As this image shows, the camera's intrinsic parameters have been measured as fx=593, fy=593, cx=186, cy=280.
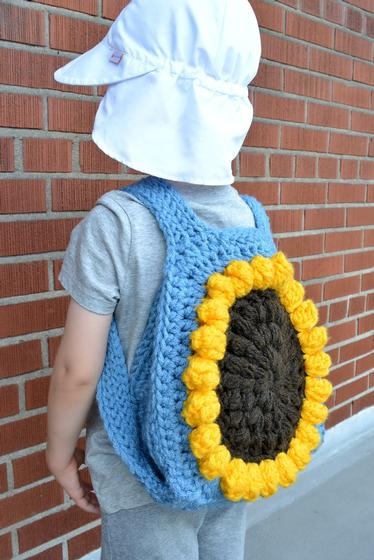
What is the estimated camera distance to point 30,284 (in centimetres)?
189

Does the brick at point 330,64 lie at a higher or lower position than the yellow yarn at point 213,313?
higher

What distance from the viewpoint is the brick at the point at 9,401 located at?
6.12ft

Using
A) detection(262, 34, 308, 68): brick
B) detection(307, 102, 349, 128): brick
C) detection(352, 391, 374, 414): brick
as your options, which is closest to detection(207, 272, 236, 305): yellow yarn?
detection(262, 34, 308, 68): brick

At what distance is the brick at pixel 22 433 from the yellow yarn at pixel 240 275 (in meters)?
1.01

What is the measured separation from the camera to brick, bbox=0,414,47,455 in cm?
189

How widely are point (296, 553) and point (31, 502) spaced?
44.0 inches

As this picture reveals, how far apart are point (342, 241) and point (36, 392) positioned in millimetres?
1888

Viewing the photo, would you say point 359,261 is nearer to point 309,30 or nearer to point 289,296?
point 309,30

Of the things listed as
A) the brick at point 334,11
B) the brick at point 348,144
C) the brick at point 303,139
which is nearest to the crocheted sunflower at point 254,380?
the brick at point 303,139

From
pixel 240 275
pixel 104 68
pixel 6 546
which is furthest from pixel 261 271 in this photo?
pixel 6 546

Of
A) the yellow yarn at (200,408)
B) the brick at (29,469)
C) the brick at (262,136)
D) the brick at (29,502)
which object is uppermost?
the brick at (262,136)

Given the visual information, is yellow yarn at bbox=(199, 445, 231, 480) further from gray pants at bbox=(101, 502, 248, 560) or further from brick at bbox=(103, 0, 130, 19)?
brick at bbox=(103, 0, 130, 19)

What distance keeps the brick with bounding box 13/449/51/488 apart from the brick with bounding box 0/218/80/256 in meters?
0.68

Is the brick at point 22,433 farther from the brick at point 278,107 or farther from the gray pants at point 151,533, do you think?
the brick at point 278,107
